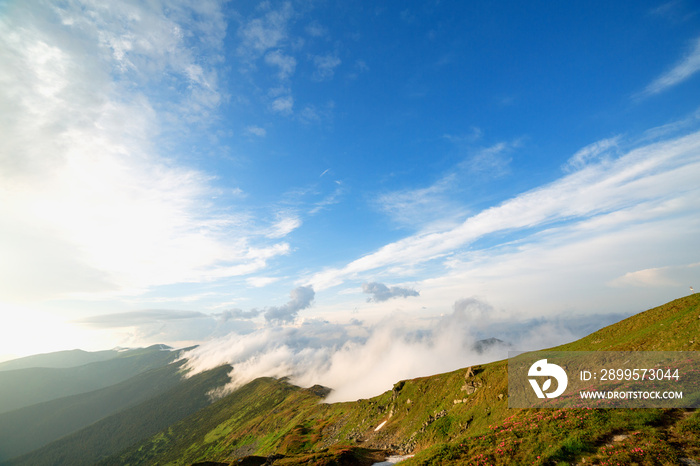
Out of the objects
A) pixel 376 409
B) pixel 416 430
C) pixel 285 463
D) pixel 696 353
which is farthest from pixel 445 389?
pixel 696 353

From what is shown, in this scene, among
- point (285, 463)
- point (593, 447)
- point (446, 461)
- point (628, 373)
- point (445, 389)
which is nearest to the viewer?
point (593, 447)

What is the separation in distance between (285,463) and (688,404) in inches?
2885

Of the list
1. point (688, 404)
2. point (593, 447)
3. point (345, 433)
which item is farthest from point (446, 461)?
point (345, 433)

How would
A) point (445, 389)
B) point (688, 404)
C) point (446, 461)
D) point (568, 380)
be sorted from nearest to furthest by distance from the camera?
point (688, 404) → point (446, 461) → point (568, 380) → point (445, 389)

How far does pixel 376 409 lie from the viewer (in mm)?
97312

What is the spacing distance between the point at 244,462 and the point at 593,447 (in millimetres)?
91917

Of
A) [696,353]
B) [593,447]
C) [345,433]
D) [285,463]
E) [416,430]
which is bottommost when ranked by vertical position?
[345,433]

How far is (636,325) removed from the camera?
51.2 m

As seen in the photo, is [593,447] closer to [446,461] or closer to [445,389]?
[446,461]

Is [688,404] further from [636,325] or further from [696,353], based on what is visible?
[636,325]

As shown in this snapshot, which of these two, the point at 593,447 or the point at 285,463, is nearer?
the point at 593,447

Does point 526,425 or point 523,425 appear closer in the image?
point 526,425

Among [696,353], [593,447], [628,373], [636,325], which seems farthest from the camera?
[636,325]

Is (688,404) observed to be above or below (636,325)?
below
